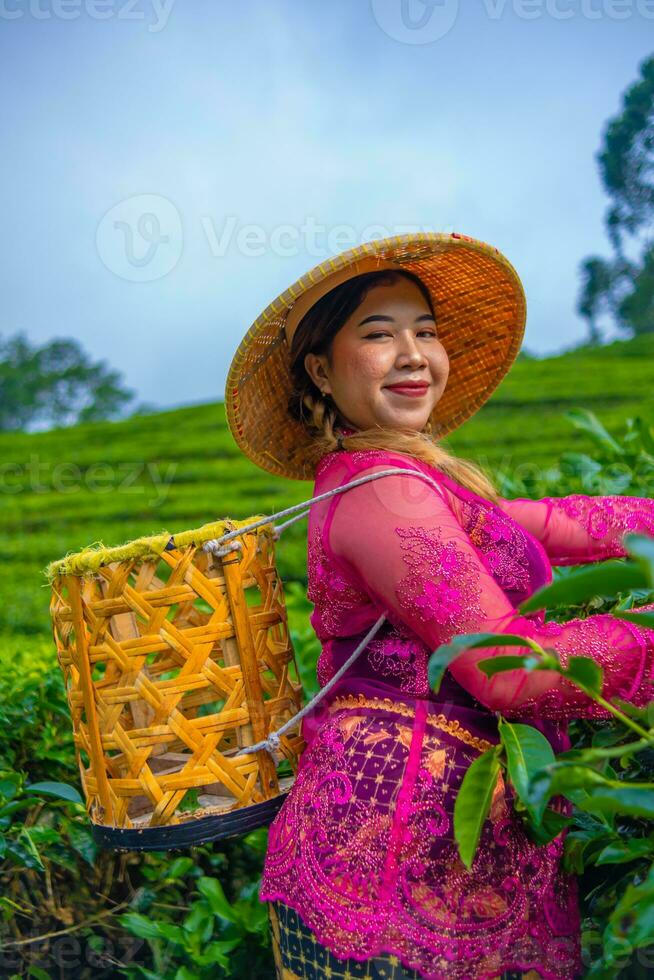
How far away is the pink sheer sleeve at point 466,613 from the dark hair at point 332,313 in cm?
34

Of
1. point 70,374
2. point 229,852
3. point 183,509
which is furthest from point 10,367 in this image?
point 229,852

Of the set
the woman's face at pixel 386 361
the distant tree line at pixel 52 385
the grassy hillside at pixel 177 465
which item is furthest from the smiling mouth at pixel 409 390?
the distant tree line at pixel 52 385

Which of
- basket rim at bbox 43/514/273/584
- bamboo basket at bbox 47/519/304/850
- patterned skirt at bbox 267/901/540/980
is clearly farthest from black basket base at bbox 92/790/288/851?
basket rim at bbox 43/514/273/584

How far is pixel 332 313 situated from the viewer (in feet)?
4.83

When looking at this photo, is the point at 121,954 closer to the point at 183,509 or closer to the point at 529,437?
the point at 183,509

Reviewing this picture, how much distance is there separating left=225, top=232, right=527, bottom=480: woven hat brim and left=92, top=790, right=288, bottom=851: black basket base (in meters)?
0.61

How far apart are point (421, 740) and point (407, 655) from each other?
117mm

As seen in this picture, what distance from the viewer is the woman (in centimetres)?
116

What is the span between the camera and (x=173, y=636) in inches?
51.9

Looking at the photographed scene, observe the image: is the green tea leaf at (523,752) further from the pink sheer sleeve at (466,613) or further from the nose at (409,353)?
the nose at (409,353)

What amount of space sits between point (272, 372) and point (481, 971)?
98 centimetres

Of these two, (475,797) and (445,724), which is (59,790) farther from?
(475,797)

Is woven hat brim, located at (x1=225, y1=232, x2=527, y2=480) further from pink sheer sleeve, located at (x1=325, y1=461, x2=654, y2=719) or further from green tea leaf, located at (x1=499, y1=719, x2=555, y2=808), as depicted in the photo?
green tea leaf, located at (x1=499, y1=719, x2=555, y2=808)

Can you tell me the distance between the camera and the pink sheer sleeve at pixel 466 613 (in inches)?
44.9
